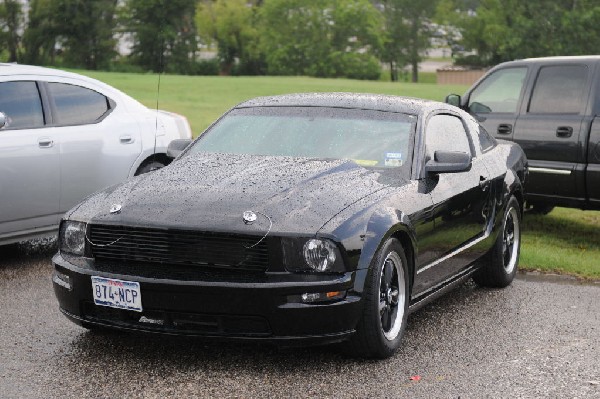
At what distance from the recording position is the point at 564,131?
1066 centimetres

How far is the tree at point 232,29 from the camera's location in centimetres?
12494

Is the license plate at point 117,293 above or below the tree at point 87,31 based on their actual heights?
above

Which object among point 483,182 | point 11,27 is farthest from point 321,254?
point 11,27

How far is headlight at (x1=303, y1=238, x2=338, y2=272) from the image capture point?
18.0ft

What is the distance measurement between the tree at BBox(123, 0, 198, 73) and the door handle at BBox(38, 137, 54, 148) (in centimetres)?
6669

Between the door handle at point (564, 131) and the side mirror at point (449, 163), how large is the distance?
4281mm

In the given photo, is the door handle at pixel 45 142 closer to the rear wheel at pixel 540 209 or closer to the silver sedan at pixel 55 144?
the silver sedan at pixel 55 144

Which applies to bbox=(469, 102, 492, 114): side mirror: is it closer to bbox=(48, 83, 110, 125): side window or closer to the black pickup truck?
the black pickup truck

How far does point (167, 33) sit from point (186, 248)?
76.1 metres

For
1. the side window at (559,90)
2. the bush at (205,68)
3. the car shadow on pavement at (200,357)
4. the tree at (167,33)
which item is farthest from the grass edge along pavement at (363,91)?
A: the bush at (205,68)

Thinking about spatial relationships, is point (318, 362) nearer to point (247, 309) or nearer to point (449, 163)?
point (247, 309)

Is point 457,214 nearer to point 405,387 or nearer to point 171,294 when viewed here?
point 405,387

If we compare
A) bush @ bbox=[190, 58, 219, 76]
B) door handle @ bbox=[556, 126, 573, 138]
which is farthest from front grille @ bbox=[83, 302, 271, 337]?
bush @ bbox=[190, 58, 219, 76]

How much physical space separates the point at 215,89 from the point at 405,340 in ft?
197
